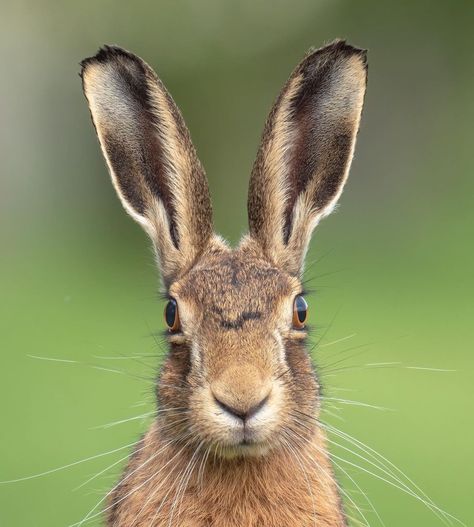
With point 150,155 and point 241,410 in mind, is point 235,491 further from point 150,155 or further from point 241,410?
point 150,155

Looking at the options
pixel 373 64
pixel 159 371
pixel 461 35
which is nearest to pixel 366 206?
pixel 373 64

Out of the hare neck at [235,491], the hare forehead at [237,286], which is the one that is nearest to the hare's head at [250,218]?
the hare forehead at [237,286]

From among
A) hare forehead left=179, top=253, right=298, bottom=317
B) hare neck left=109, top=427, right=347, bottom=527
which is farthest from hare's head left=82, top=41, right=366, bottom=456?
hare neck left=109, top=427, right=347, bottom=527

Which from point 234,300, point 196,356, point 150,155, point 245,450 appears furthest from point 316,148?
point 245,450

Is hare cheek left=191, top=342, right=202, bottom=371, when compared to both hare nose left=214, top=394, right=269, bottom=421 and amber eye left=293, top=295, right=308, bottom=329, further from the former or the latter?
amber eye left=293, top=295, right=308, bottom=329

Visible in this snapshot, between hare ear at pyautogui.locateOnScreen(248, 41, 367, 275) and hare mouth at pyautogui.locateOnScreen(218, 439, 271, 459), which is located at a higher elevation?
hare ear at pyautogui.locateOnScreen(248, 41, 367, 275)

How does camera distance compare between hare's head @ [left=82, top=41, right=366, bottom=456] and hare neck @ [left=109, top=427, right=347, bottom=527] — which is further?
hare neck @ [left=109, top=427, right=347, bottom=527]

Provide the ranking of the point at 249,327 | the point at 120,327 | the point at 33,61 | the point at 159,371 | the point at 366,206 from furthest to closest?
the point at 33,61, the point at 366,206, the point at 120,327, the point at 159,371, the point at 249,327

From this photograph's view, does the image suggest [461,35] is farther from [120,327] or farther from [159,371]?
[159,371]
